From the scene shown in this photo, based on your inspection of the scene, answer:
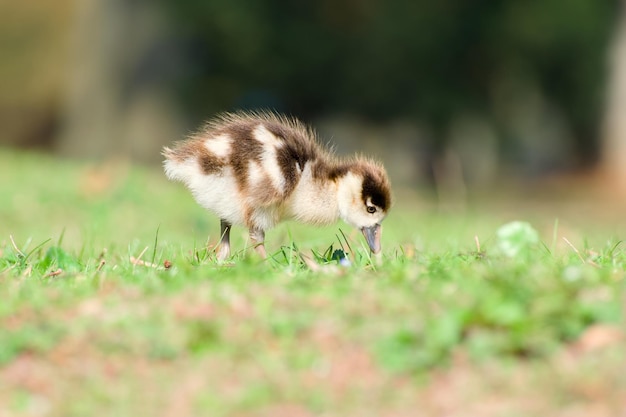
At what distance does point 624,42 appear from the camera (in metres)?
23.4

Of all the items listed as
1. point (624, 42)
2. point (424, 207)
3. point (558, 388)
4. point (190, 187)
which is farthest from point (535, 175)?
point (558, 388)

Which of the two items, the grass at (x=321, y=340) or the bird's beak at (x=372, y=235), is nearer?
the grass at (x=321, y=340)

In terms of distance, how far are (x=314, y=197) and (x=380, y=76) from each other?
17.7 m

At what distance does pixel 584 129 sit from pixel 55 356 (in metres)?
25.9

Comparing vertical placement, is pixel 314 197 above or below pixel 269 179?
above

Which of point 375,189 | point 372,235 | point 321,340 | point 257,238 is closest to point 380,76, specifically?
point 372,235

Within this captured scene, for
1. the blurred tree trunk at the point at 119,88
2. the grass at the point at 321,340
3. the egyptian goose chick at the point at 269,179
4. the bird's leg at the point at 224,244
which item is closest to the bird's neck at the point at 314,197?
the egyptian goose chick at the point at 269,179

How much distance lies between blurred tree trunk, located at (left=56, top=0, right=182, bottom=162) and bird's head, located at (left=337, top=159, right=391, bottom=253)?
20776 millimetres

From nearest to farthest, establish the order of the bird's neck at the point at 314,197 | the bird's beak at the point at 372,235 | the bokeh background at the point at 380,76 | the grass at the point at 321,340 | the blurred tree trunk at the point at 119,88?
the grass at the point at 321,340 → the bird's neck at the point at 314,197 → the bird's beak at the point at 372,235 → the bokeh background at the point at 380,76 → the blurred tree trunk at the point at 119,88

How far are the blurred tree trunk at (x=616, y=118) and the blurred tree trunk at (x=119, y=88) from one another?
36.6ft

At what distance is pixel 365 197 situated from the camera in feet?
22.6

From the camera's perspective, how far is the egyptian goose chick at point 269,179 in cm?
652

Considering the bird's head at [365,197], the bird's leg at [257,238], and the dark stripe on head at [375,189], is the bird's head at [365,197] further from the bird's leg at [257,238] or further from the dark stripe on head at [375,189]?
the bird's leg at [257,238]

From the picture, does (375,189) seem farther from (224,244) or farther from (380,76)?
(380,76)
